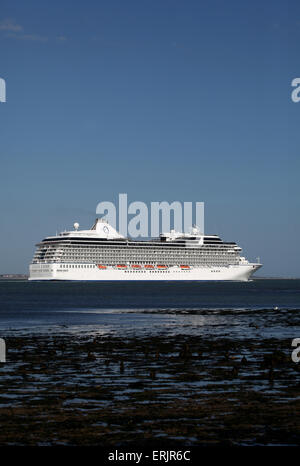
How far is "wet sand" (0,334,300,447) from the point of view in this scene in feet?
49.3

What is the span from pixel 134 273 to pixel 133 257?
13.6ft

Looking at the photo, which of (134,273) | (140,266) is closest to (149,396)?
(134,273)

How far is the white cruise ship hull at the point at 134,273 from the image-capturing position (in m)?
169

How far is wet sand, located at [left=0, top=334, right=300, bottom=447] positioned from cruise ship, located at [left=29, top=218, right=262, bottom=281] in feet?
459

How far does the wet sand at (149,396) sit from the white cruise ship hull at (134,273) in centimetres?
13853

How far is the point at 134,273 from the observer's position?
17412 cm

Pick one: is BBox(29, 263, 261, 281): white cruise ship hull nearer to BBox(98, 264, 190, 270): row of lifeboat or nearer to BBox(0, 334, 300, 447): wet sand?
BBox(98, 264, 190, 270): row of lifeboat

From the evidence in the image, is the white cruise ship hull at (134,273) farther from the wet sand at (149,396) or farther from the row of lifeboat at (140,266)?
the wet sand at (149,396)

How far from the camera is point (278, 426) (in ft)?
51.7

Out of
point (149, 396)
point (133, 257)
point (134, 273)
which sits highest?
point (133, 257)

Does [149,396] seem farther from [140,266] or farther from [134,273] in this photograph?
[140,266]
